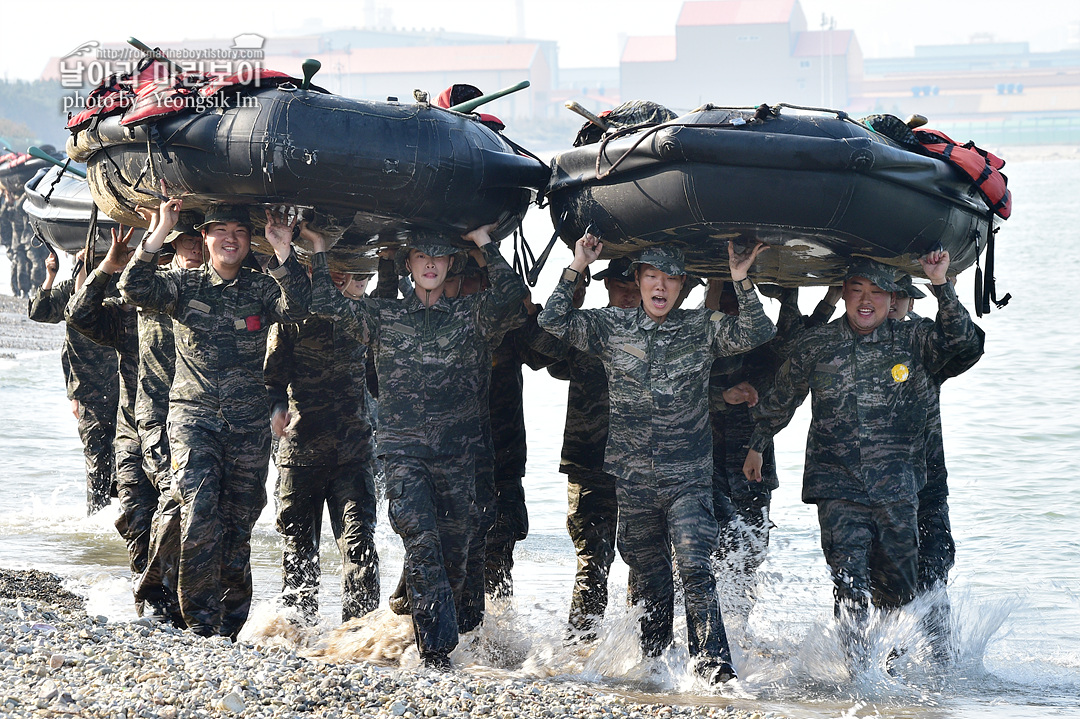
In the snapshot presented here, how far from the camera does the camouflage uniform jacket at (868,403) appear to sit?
5.25 m

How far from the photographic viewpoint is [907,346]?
536cm

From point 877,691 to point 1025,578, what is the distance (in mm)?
3146

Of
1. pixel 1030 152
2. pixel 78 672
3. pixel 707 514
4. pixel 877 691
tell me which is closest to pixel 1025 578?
pixel 877 691

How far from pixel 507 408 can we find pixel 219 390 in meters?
1.41

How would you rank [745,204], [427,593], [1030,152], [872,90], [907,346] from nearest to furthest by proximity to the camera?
[745,204] → [427,593] → [907,346] → [1030,152] → [872,90]

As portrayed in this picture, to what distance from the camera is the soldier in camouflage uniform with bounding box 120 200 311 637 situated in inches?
198

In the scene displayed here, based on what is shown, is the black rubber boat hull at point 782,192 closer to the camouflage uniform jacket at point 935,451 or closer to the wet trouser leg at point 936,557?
the camouflage uniform jacket at point 935,451

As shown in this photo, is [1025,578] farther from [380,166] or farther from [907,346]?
[380,166]

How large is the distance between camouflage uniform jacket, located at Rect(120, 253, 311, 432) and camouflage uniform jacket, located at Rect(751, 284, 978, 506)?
7.50ft

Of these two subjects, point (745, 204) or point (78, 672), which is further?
point (745, 204)

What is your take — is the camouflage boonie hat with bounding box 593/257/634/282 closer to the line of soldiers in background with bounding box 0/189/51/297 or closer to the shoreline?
the shoreline

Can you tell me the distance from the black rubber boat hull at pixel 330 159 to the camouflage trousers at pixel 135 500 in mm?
1488

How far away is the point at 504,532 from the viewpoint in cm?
596

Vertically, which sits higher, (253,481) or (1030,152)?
(1030,152)
